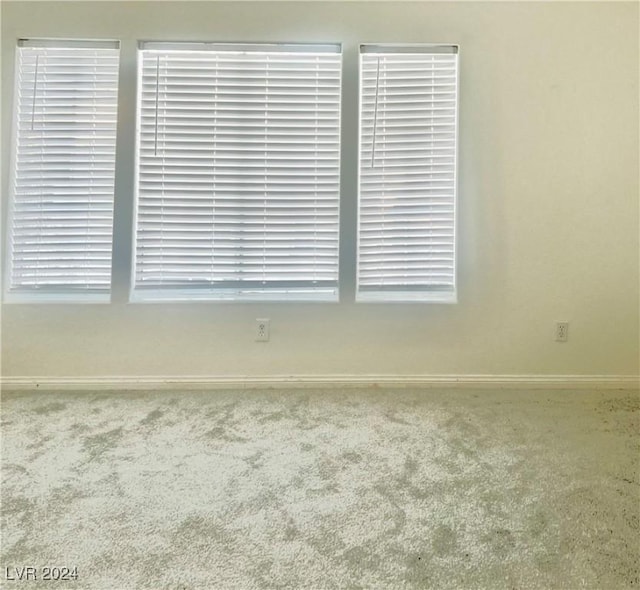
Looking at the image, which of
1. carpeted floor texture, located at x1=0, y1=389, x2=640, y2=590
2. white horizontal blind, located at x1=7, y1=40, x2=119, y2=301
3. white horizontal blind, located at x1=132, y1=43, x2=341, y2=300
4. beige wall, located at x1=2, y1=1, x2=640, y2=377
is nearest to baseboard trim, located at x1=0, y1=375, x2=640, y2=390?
beige wall, located at x1=2, y1=1, x2=640, y2=377

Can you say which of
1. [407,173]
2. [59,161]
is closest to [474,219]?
[407,173]

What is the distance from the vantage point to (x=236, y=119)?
2031 mm

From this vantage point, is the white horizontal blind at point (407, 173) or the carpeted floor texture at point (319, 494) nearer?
the carpeted floor texture at point (319, 494)

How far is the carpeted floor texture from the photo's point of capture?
862 millimetres

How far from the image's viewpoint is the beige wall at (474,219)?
6.54ft

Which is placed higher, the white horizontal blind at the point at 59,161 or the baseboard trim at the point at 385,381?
the white horizontal blind at the point at 59,161

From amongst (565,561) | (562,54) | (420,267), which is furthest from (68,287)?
(562,54)

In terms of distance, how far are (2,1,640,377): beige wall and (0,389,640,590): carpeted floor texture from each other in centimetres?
30

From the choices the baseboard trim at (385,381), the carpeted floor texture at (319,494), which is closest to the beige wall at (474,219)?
the baseboard trim at (385,381)

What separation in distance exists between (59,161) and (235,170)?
1048mm

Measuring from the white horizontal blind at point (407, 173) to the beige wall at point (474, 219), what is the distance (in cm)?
8

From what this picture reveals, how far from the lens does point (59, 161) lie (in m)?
2.01

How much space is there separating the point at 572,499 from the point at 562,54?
2.37 metres

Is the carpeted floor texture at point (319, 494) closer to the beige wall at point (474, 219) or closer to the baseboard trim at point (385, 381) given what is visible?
the baseboard trim at point (385, 381)
